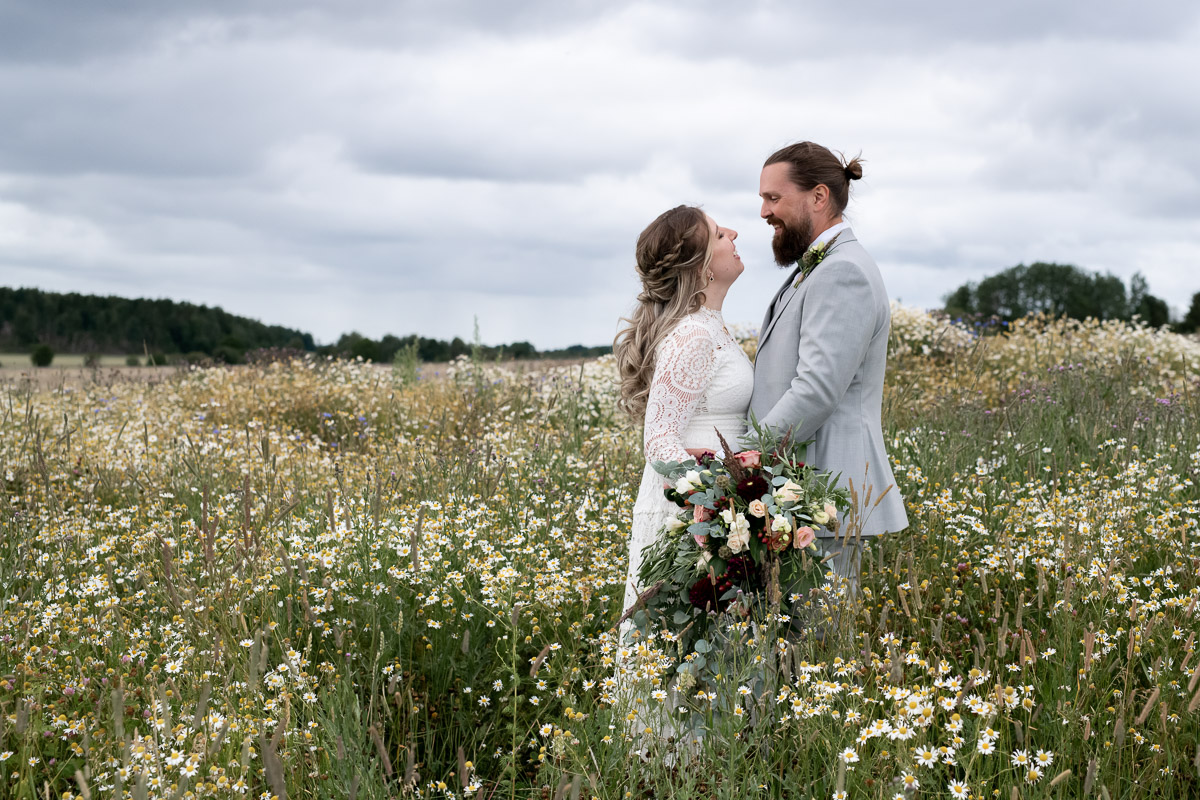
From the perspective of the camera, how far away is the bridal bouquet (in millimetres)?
2748

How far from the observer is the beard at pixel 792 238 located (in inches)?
143

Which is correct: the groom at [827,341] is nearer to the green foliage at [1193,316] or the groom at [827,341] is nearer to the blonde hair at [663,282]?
the blonde hair at [663,282]

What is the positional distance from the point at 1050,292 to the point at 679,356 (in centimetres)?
7899

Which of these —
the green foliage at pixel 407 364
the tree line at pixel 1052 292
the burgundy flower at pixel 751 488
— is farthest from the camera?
the tree line at pixel 1052 292

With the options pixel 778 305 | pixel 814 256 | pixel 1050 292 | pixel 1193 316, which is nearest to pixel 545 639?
pixel 778 305

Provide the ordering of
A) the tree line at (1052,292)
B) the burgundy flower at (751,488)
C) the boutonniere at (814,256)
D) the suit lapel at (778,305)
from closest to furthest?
the burgundy flower at (751,488) < the boutonniere at (814,256) < the suit lapel at (778,305) < the tree line at (1052,292)

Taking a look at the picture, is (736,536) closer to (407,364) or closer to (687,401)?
(687,401)

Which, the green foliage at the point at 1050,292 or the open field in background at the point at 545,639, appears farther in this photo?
the green foliage at the point at 1050,292

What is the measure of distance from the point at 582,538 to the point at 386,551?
1.00 m

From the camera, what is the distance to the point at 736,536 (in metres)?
2.72

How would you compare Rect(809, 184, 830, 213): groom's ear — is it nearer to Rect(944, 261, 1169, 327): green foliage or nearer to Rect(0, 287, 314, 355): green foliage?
Rect(0, 287, 314, 355): green foliage

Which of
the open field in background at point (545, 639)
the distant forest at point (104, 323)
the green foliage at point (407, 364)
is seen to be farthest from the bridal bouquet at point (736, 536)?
the distant forest at point (104, 323)

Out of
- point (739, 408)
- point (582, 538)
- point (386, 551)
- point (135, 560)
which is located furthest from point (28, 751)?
point (739, 408)

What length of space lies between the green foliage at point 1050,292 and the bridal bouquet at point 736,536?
6987cm
